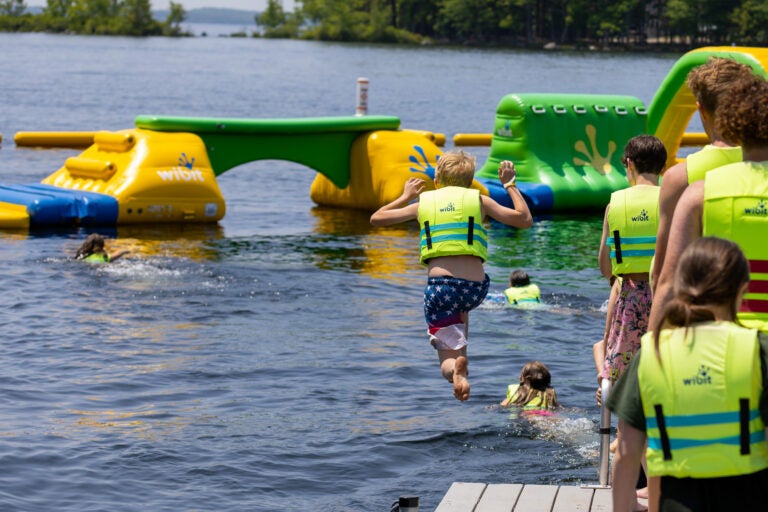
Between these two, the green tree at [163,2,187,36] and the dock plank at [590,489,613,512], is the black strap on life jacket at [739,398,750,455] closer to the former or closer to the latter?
the dock plank at [590,489,613,512]

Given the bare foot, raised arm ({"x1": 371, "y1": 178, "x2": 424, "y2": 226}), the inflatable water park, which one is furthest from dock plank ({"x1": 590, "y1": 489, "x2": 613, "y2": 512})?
the inflatable water park

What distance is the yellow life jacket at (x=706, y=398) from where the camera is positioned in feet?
12.2

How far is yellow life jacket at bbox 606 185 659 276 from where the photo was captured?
616cm

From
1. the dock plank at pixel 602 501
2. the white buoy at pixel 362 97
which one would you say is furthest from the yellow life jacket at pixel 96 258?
the dock plank at pixel 602 501

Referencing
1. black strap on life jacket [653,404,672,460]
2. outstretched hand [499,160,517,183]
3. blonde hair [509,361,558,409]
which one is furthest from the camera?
blonde hair [509,361,558,409]

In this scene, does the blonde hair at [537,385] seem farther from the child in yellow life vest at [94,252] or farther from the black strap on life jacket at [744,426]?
the child in yellow life vest at [94,252]

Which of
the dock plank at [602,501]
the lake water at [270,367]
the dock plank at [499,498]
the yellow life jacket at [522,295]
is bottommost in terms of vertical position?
the lake water at [270,367]

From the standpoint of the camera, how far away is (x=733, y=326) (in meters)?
3.74

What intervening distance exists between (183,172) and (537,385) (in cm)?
913

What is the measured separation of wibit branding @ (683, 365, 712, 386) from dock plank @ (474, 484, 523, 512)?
2.28 metres

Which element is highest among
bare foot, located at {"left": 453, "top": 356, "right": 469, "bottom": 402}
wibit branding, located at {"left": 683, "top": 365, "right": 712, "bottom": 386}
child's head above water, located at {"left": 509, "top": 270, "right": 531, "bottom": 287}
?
wibit branding, located at {"left": 683, "top": 365, "right": 712, "bottom": 386}

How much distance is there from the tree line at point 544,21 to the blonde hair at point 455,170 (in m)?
95.0

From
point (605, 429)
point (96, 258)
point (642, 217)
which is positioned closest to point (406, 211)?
point (642, 217)

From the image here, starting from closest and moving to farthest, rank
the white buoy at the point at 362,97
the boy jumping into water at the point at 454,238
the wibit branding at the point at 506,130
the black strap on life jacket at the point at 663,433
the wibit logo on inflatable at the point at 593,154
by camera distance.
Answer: the black strap on life jacket at the point at 663,433 → the boy jumping into water at the point at 454,238 → the wibit branding at the point at 506,130 → the wibit logo on inflatable at the point at 593,154 → the white buoy at the point at 362,97
